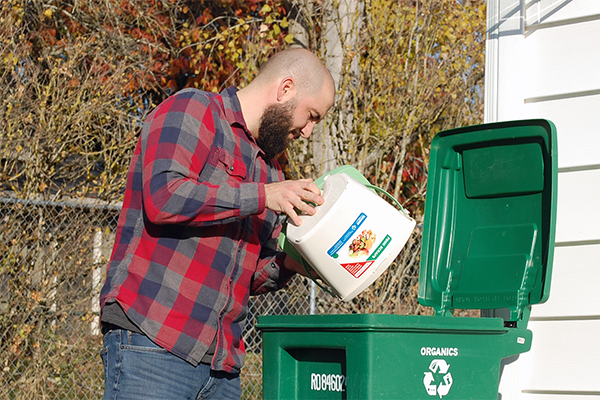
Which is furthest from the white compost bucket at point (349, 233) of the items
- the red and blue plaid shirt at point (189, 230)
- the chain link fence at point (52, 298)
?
the chain link fence at point (52, 298)

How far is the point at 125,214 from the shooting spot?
2.12 m

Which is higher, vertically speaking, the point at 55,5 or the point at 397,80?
the point at 55,5

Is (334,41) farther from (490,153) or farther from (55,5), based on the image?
(490,153)

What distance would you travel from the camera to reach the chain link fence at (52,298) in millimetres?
4723

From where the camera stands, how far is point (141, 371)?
201 centimetres

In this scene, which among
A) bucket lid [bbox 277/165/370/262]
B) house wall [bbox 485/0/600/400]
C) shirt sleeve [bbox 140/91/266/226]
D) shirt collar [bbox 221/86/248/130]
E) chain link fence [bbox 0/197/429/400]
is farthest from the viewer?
chain link fence [bbox 0/197/429/400]

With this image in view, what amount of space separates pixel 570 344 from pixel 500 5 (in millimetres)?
1306

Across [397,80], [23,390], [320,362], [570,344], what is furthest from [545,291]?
[397,80]

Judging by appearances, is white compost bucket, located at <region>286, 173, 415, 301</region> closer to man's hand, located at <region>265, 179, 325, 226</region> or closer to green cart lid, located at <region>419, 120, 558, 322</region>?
man's hand, located at <region>265, 179, 325, 226</region>

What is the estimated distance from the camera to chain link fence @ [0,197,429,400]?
4.72m

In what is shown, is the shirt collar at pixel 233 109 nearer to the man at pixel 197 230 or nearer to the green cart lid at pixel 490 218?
the man at pixel 197 230

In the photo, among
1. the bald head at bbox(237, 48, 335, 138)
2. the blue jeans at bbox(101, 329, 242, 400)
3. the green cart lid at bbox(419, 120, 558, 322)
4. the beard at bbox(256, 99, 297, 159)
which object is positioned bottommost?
the blue jeans at bbox(101, 329, 242, 400)

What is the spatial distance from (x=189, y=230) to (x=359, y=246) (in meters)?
0.51

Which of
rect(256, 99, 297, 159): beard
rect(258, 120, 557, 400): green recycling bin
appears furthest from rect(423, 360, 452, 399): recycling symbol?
rect(256, 99, 297, 159): beard
